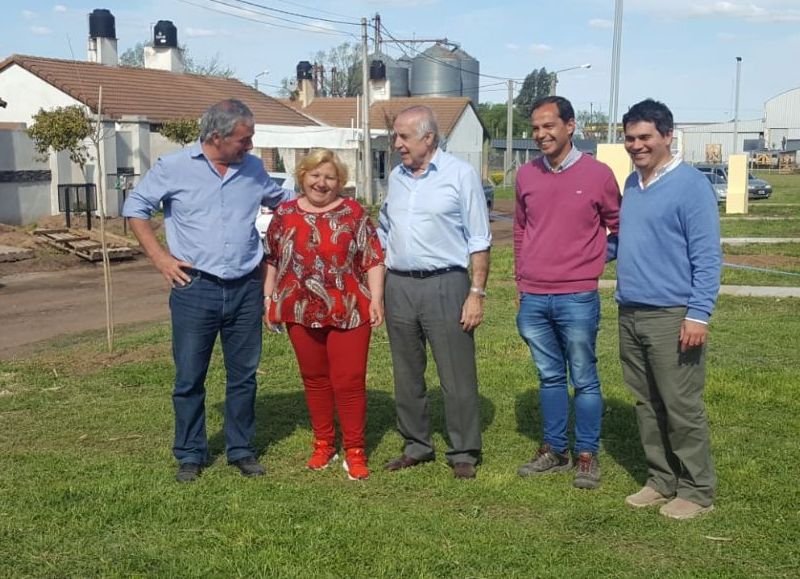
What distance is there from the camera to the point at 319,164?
5.14 metres

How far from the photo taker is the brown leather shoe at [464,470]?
526 centimetres

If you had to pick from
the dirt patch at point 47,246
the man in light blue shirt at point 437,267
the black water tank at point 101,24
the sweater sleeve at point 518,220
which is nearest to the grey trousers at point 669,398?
the sweater sleeve at point 518,220

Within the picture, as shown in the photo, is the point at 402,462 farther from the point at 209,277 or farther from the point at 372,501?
the point at 209,277

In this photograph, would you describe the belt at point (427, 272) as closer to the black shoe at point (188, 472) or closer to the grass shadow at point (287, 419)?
the grass shadow at point (287, 419)

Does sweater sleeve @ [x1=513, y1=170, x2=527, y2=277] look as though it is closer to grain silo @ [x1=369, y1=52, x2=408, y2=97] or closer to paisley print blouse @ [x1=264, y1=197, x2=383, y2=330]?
paisley print blouse @ [x1=264, y1=197, x2=383, y2=330]

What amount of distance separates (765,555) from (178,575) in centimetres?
247

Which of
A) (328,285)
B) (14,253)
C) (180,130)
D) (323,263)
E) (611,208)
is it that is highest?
(180,130)

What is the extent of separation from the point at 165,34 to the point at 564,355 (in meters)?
34.6

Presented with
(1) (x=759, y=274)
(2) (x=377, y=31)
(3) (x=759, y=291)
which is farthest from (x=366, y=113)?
(3) (x=759, y=291)

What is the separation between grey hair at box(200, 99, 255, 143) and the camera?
5082 millimetres

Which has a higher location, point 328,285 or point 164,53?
point 164,53

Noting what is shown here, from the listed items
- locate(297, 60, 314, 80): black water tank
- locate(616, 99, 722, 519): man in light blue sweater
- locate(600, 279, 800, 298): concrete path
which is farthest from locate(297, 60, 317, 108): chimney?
locate(616, 99, 722, 519): man in light blue sweater

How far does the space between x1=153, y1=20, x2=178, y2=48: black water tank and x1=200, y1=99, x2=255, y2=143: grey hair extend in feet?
110

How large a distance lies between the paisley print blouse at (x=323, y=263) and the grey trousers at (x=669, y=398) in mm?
1421
